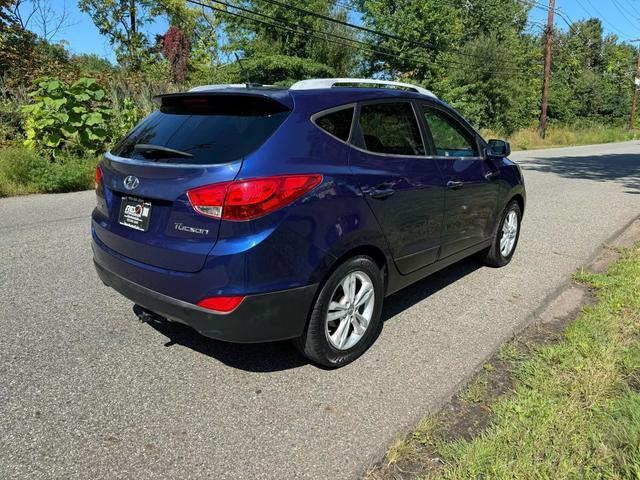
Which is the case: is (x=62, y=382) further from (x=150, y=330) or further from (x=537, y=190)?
(x=537, y=190)

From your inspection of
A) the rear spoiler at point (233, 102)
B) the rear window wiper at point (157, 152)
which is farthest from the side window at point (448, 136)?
the rear window wiper at point (157, 152)

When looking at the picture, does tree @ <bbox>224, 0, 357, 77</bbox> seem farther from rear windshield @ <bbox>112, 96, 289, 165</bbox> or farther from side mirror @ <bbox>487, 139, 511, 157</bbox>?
rear windshield @ <bbox>112, 96, 289, 165</bbox>

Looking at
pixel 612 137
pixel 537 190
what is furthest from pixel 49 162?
pixel 612 137

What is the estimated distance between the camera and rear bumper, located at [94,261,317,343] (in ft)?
8.52

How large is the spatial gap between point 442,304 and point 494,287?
0.79 m

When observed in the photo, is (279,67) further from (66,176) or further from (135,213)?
(135,213)

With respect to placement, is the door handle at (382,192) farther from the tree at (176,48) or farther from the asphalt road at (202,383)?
the tree at (176,48)

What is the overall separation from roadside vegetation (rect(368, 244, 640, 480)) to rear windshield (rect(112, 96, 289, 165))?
5.81 ft

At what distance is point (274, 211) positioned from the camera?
8.36 ft

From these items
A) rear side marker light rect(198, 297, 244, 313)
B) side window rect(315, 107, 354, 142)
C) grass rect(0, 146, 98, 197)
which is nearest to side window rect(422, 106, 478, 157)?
side window rect(315, 107, 354, 142)

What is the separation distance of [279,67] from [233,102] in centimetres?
2464

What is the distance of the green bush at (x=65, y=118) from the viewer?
9289mm

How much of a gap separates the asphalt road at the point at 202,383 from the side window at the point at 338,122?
4.93ft

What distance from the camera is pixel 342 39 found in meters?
28.1
